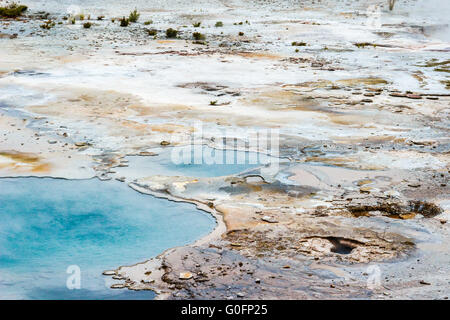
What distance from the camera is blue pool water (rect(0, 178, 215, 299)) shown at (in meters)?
4.66

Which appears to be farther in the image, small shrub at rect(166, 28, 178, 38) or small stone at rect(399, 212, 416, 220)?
small shrub at rect(166, 28, 178, 38)

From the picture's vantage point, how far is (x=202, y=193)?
6.45 metres

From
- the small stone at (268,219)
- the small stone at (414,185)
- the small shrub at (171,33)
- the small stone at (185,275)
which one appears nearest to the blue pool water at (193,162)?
the small stone at (268,219)

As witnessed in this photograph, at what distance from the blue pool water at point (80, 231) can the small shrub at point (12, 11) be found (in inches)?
647

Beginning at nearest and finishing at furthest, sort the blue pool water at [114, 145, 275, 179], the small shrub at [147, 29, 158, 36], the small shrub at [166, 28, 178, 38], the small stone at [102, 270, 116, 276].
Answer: the small stone at [102, 270, 116, 276]
the blue pool water at [114, 145, 275, 179]
the small shrub at [166, 28, 178, 38]
the small shrub at [147, 29, 158, 36]

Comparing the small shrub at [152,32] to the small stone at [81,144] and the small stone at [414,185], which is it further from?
the small stone at [414,185]

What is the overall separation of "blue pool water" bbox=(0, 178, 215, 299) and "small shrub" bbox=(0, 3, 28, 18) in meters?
16.4

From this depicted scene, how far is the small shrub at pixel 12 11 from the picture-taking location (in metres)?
21.5

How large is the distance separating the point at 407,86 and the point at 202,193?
721 cm

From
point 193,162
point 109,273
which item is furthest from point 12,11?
point 109,273

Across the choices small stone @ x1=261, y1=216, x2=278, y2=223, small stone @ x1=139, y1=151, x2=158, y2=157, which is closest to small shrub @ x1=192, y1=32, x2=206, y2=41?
small stone @ x1=139, y1=151, x2=158, y2=157

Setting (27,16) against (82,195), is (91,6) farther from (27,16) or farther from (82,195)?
(82,195)

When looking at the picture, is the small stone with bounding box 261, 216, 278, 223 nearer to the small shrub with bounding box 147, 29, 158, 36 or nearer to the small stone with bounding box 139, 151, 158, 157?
the small stone with bounding box 139, 151, 158, 157

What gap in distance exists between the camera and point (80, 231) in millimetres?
5703
